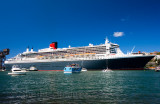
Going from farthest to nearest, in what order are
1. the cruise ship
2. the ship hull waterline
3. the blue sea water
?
the cruise ship → the ship hull waterline → the blue sea water

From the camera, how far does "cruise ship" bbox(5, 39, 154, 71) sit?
57531 mm

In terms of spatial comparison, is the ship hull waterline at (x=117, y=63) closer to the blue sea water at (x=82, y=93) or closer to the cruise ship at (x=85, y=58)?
the cruise ship at (x=85, y=58)

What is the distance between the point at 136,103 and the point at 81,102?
13.4 ft

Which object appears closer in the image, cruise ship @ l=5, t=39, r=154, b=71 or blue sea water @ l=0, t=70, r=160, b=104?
blue sea water @ l=0, t=70, r=160, b=104

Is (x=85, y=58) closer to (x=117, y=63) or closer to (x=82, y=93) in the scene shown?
(x=117, y=63)

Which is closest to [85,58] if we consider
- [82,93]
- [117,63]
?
[117,63]

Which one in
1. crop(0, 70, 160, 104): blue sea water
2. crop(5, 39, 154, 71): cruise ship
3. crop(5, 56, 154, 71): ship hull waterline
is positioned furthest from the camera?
crop(5, 39, 154, 71): cruise ship

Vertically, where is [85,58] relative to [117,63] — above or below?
above

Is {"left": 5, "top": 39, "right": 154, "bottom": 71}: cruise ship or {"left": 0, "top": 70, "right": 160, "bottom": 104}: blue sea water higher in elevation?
{"left": 5, "top": 39, "right": 154, "bottom": 71}: cruise ship

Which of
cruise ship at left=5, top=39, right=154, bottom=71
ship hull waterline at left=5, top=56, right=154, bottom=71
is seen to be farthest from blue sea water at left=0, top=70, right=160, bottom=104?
cruise ship at left=5, top=39, right=154, bottom=71

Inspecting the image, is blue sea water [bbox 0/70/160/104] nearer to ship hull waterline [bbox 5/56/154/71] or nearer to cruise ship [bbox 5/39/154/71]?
ship hull waterline [bbox 5/56/154/71]

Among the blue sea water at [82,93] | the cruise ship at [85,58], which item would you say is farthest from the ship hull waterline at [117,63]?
the blue sea water at [82,93]

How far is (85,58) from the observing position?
6412cm

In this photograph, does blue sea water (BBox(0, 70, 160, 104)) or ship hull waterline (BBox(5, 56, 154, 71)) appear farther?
ship hull waterline (BBox(5, 56, 154, 71))
